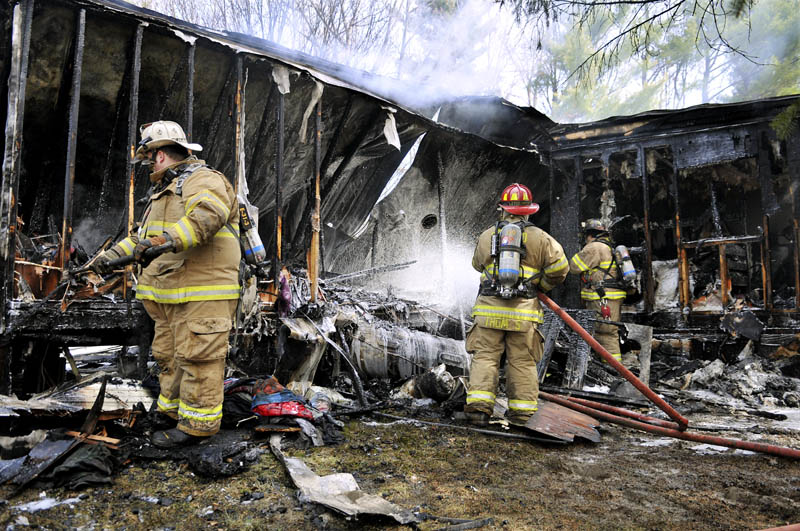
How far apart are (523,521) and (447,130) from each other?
6.01 m

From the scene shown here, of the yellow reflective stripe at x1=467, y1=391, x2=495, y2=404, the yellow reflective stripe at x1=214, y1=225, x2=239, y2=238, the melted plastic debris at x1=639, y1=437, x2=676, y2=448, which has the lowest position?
the melted plastic debris at x1=639, y1=437, x2=676, y2=448


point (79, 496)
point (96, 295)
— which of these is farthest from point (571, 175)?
point (79, 496)

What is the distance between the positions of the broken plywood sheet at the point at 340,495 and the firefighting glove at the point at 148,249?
51.8 inches

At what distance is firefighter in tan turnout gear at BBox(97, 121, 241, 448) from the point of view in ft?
9.45

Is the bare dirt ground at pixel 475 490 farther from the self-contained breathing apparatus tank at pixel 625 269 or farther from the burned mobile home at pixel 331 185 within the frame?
the self-contained breathing apparatus tank at pixel 625 269

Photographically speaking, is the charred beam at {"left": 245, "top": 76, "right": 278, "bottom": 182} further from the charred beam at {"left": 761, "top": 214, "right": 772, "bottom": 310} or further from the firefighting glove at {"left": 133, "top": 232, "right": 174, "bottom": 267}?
the charred beam at {"left": 761, "top": 214, "right": 772, "bottom": 310}

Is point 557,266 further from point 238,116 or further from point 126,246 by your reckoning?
point 238,116

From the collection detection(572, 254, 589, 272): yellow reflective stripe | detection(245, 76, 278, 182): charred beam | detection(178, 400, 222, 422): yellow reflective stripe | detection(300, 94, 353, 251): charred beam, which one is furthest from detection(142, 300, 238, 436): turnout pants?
detection(572, 254, 589, 272): yellow reflective stripe

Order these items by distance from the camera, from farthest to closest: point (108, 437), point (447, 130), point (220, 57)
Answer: point (447, 130)
point (220, 57)
point (108, 437)

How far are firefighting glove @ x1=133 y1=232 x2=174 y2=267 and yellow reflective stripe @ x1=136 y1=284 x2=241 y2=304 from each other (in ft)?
0.98

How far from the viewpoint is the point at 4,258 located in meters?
3.49

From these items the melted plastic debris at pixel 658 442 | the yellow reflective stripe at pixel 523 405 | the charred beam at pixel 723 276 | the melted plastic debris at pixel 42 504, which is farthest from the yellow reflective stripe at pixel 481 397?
the charred beam at pixel 723 276

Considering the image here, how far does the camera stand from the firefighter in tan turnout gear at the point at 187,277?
2.88 metres

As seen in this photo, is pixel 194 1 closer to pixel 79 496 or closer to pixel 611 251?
pixel 611 251
